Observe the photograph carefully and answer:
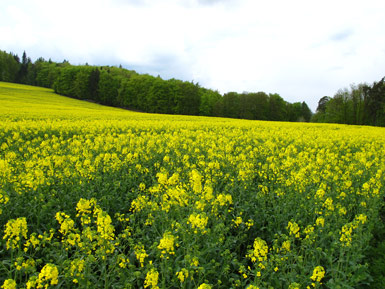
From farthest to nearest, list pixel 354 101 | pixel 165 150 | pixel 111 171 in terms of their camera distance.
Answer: pixel 354 101
pixel 165 150
pixel 111 171

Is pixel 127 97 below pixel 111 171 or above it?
above

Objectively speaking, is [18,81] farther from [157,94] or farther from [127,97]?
[157,94]

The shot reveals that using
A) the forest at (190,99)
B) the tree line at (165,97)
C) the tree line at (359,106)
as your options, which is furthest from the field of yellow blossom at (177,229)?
the tree line at (165,97)

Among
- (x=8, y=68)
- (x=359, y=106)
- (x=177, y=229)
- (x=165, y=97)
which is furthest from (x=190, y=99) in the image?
(x=177, y=229)

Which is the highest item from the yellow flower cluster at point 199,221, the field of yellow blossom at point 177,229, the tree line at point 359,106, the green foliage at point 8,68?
the green foliage at point 8,68

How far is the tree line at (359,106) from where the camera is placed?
5238 centimetres

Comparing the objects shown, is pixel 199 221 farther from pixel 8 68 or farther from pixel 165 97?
pixel 8 68

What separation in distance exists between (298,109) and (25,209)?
3450 inches

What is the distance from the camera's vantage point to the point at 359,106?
56281mm

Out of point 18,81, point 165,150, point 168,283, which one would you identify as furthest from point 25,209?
point 18,81

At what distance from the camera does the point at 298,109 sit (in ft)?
275

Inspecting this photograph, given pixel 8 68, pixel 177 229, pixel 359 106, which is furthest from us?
pixel 8 68

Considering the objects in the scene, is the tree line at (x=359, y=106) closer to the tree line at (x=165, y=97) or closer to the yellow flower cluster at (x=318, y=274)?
the tree line at (x=165, y=97)

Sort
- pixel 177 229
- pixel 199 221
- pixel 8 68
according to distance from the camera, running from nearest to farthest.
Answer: pixel 199 221 → pixel 177 229 → pixel 8 68
